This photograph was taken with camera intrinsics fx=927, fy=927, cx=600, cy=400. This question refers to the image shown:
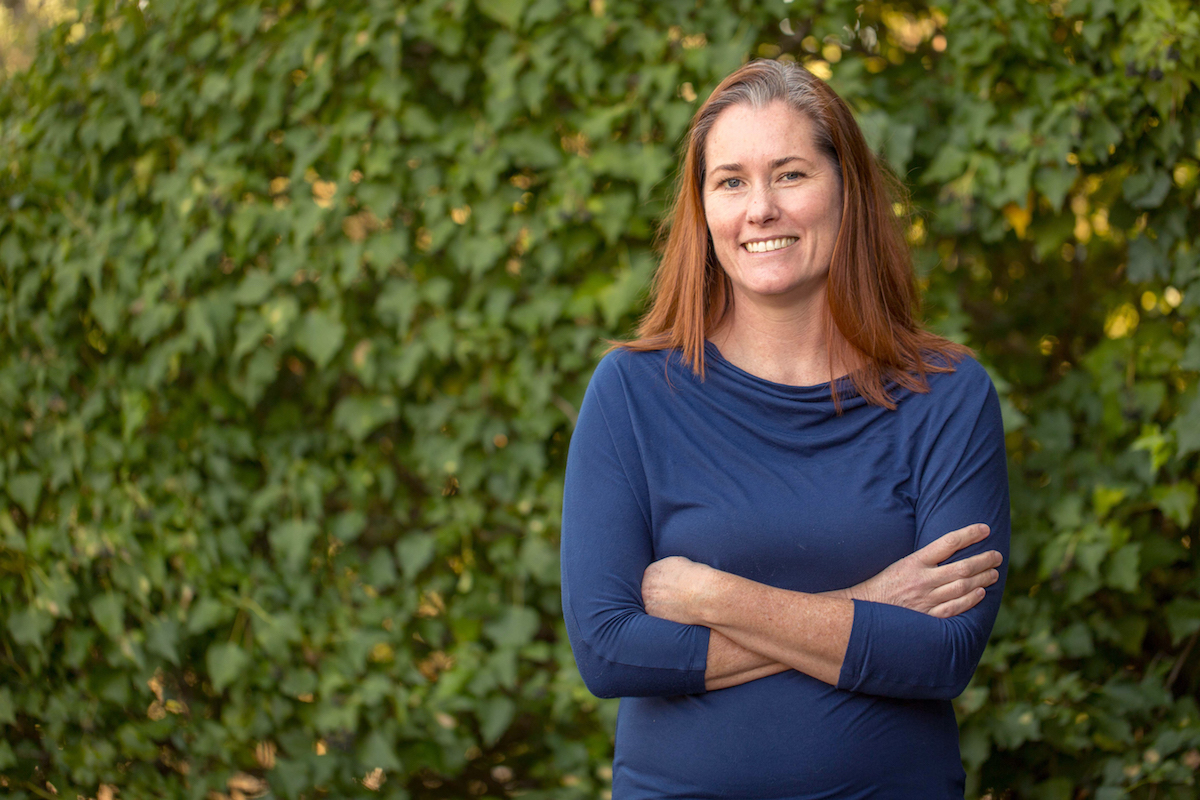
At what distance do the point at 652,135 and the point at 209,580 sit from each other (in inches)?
73.9

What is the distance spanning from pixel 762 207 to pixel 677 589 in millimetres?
682

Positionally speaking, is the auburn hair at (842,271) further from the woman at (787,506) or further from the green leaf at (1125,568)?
the green leaf at (1125,568)

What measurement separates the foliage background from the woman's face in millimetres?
942

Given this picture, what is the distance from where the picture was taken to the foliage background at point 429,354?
254 centimetres

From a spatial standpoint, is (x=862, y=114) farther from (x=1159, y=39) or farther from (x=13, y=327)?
(x=13, y=327)

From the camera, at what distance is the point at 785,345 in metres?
1.78

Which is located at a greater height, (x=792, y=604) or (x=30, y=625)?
(x=792, y=604)

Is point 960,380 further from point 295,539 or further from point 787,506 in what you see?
point 295,539

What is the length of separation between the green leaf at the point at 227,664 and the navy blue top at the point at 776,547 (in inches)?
58.8

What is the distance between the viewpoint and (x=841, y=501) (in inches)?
62.8

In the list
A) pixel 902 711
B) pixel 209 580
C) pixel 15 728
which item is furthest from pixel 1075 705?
pixel 15 728

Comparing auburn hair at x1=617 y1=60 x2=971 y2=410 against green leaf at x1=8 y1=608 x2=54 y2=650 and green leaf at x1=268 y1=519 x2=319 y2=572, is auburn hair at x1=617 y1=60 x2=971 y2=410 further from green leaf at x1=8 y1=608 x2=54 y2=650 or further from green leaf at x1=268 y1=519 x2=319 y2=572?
green leaf at x1=8 y1=608 x2=54 y2=650

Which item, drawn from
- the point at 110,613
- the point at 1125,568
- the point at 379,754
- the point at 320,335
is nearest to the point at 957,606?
the point at 1125,568

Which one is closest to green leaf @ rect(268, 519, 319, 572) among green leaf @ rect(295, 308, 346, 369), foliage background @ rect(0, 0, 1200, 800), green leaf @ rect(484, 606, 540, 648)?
foliage background @ rect(0, 0, 1200, 800)
